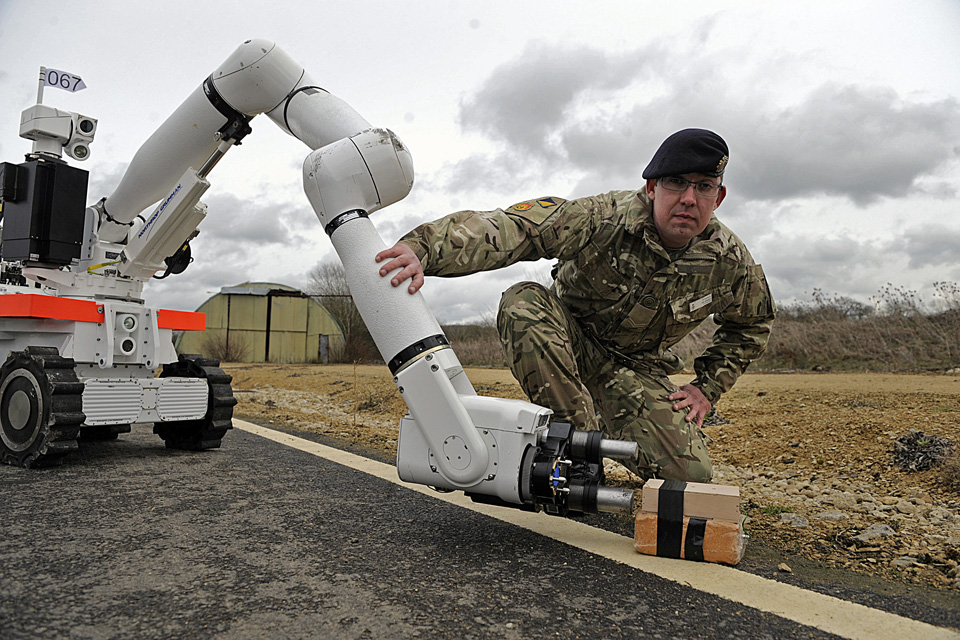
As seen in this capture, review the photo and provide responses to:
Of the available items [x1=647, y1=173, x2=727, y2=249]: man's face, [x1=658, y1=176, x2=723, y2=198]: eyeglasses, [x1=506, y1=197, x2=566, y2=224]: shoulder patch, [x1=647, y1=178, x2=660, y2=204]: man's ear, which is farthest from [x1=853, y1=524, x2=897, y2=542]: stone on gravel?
[x1=506, y1=197, x2=566, y2=224]: shoulder patch

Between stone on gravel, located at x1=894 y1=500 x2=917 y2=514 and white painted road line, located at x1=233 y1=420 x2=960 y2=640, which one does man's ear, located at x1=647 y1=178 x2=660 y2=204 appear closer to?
white painted road line, located at x1=233 y1=420 x2=960 y2=640

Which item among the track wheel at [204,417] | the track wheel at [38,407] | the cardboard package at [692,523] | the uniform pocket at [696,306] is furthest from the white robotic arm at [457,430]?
the track wheel at [204,417]

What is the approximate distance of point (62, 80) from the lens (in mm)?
4625

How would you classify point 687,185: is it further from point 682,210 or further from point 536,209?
point 536,209

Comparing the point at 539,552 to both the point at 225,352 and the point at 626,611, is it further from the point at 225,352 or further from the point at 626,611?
the point at 225,352

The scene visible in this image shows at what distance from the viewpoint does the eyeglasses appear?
2.72 m

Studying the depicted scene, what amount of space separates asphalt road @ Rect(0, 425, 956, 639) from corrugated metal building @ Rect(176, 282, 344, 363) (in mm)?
23982

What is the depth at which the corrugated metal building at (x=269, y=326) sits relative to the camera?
84.8 ft

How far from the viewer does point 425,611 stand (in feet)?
5.34

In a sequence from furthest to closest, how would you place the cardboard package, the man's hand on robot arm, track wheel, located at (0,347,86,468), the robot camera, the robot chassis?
1. the robot camera
2. track wheel, located at (0,347,86,468)
3. the man's hand on robot arm
4. the robot chassis
5. the cardboard package

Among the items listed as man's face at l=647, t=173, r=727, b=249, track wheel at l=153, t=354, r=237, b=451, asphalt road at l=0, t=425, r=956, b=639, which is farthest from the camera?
track wheel at l=153, t=354, r=237, b=451

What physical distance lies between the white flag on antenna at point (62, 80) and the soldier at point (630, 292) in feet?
12.3

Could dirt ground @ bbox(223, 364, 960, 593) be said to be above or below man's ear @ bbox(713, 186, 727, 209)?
below

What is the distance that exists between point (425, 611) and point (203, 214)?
3.50m
